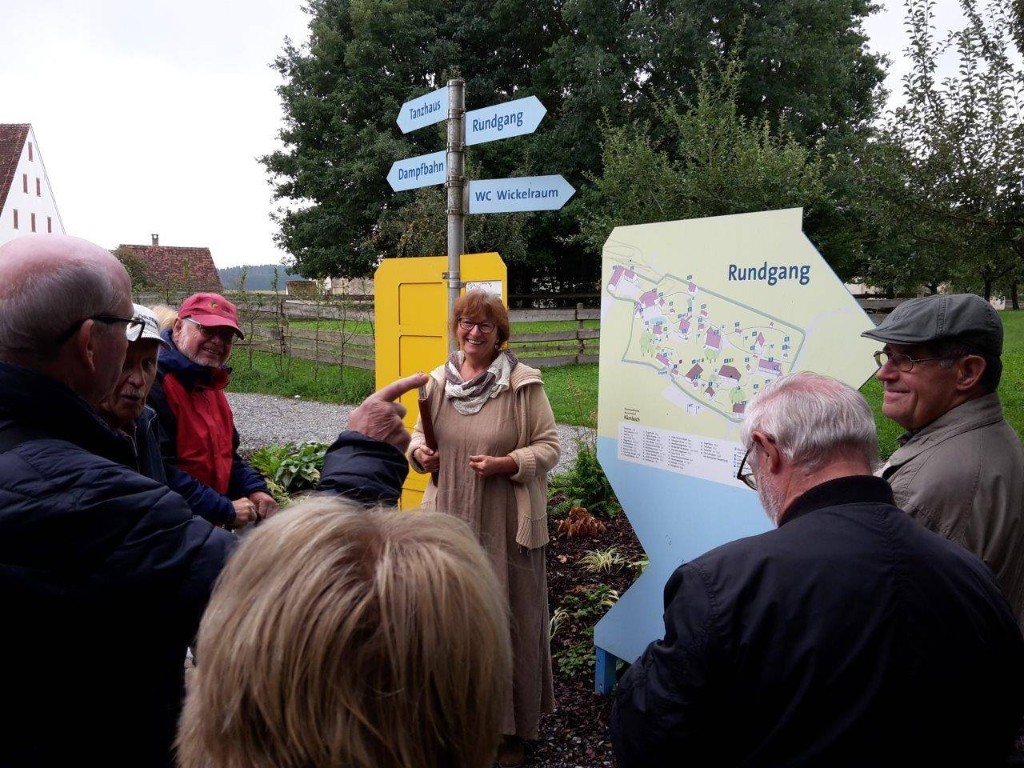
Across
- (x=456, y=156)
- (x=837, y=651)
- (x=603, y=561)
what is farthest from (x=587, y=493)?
(x=837, y=651)

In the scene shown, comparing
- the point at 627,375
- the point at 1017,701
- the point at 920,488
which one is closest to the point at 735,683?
the point at 1017,701

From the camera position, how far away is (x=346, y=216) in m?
24.2

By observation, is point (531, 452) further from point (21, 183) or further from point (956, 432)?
point (21, 183)

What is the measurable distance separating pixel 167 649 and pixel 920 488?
6.05ft

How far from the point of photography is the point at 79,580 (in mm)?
1217

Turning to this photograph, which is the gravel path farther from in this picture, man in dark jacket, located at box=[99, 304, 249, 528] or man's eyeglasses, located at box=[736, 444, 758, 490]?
man in dark jacket, located at box=[99, 304, 249, 528]

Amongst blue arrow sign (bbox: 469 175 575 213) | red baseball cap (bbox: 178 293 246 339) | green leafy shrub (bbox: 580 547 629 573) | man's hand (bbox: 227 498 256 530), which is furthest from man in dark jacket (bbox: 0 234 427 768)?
green leafy shrub (bbox: 580 547 629 573)

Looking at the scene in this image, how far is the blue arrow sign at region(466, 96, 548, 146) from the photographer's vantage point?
149 inches

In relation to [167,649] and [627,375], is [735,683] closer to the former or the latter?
[167,649]

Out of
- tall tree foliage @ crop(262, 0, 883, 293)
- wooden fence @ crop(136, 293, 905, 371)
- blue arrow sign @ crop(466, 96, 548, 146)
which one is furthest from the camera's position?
tall tree foliage @ crop(262, 0, 883, 293)

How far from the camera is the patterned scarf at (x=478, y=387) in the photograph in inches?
130

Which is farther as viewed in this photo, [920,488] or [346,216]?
[346,216]

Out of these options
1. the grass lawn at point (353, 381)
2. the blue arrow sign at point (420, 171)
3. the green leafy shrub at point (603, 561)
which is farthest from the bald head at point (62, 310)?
the grass lawn at point (353, 381)

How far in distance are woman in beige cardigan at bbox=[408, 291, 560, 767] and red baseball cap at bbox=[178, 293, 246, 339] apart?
95cm
